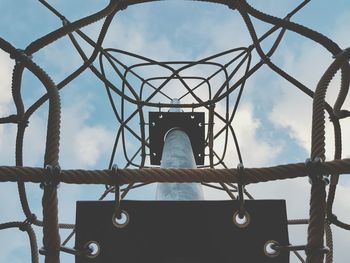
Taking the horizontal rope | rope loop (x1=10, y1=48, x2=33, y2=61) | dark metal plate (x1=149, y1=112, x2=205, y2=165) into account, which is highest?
dark metal plate (x1=149, y1=112, x2=205, y2=165)

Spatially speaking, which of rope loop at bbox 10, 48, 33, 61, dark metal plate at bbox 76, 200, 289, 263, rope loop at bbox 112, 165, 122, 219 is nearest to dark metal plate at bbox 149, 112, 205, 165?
rope loop at bbox 10, 48, 33, 61

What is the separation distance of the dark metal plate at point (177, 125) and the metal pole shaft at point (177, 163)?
0.19m

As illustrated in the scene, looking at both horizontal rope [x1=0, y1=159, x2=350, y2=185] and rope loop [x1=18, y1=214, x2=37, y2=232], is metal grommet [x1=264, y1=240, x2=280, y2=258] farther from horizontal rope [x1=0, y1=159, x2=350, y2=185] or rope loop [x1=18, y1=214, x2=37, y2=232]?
rope loop [x1=18, y1=214, x2=37, y2=232]

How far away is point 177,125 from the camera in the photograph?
5664mm

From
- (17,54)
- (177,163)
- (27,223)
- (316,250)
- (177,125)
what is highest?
(177,125)

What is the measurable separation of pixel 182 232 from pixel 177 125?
3.47m

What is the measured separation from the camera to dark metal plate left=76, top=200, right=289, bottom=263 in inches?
84.8

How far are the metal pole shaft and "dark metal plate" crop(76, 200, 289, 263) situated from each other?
797 millimetres

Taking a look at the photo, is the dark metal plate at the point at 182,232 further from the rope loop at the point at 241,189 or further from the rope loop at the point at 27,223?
the rope loop at the point at 27,223

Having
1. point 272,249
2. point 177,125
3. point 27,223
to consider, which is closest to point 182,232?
point 272,249

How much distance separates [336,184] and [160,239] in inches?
66.2

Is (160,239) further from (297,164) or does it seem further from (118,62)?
(118,62)

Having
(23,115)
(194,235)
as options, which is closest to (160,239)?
(194,235)

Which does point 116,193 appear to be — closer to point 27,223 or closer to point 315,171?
point 315,171
